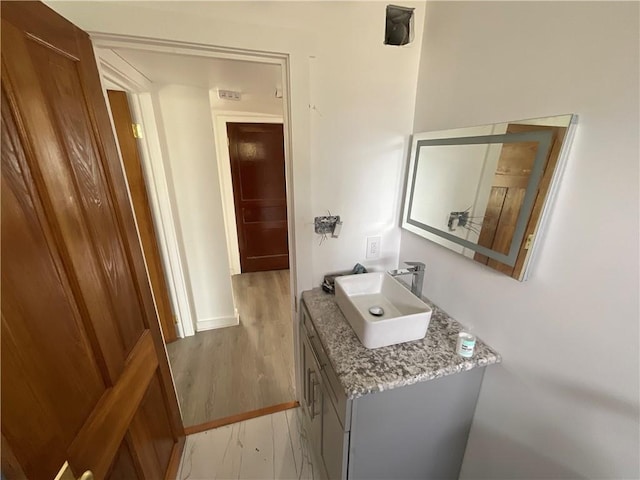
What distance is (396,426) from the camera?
3.19 feet

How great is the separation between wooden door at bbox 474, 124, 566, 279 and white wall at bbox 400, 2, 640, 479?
0.14 feet

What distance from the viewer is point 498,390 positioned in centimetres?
98

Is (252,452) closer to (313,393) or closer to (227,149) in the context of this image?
(313,393)

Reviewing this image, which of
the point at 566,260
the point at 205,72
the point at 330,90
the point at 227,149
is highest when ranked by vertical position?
the point at 205,72

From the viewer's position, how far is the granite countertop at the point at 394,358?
862mm

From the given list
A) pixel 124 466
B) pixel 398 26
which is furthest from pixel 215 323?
pixel 398 26

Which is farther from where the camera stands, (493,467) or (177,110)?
(177,110)

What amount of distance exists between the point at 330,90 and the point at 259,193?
2251 mm

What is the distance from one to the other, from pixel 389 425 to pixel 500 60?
132 centimetres

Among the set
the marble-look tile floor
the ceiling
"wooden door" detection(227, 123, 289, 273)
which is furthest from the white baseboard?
the ceiling

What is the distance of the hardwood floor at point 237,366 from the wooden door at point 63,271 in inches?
29.5

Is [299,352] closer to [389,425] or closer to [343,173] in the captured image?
[389,425]

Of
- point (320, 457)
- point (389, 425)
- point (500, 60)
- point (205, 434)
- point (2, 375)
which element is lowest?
point (205, 434)

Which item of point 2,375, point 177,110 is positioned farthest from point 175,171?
point 2,375
